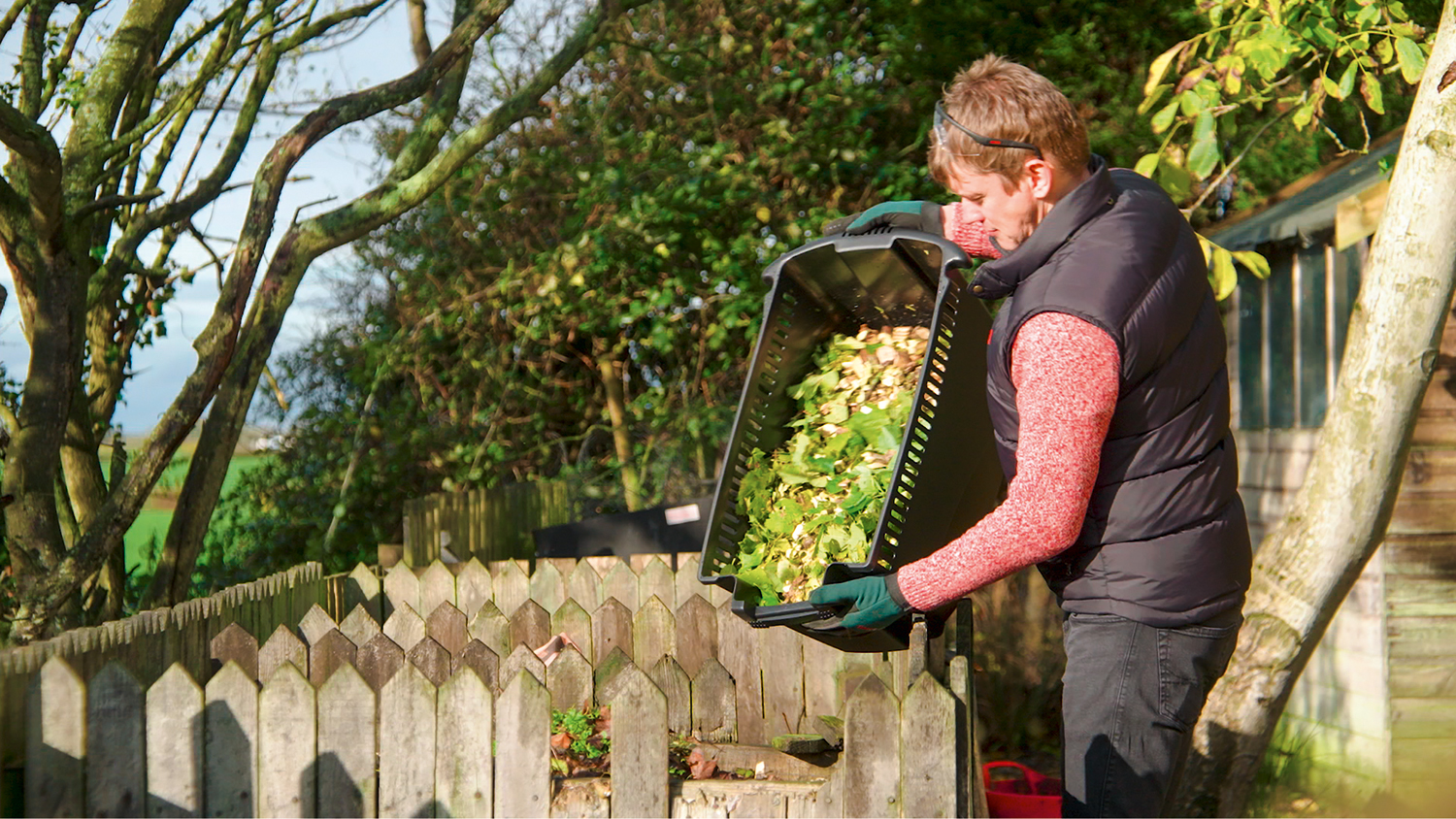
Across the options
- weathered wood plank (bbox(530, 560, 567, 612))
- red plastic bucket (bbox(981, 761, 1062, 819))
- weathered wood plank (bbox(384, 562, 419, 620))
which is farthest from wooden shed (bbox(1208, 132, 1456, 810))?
weathered wood plank (bbox(384, 562, 419, 620))

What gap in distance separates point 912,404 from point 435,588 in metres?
2.21

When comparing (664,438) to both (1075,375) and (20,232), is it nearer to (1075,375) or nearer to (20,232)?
(20,232)

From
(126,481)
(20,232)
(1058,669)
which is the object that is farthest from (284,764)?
(1058,669)

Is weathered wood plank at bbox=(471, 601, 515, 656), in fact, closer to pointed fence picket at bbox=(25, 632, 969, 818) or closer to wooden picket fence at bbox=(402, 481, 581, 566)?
pointed fence picket at bbox=(25, 632, 969, 818)

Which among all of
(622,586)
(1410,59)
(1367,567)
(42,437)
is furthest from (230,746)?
(1367,567)

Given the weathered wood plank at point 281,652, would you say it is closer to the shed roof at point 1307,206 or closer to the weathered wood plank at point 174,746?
the weathered wood plank at point 174,746

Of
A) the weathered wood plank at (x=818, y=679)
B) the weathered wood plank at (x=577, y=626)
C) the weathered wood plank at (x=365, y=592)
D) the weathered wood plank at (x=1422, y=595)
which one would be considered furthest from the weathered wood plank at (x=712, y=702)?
the weathered wood plank at (x=1422, y=595)

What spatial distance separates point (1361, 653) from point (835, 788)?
3.87 meters

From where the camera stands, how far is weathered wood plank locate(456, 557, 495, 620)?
12.8 ft

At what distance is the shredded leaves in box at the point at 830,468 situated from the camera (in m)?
2.58

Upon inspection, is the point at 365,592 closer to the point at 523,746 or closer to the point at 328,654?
the point at 328,654

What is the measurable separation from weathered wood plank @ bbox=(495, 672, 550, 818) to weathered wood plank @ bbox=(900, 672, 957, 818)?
28.6 inches

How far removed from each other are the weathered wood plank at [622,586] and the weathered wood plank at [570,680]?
0.86 m

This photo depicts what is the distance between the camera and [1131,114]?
942 centimetres
